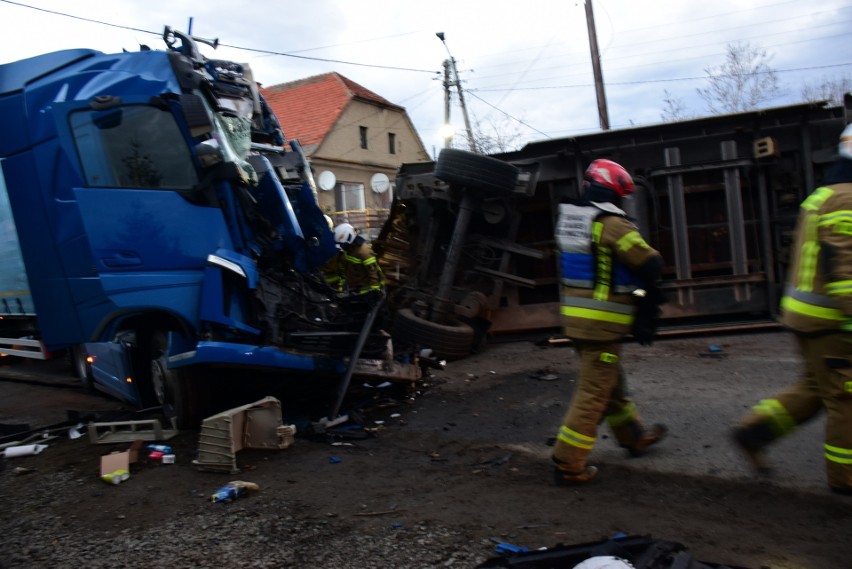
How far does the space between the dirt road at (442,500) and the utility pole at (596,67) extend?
12.1 meters

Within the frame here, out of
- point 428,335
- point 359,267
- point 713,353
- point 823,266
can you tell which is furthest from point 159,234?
point 713,353

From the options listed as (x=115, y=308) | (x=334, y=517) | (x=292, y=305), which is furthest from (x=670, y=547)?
(x=115, y=308)

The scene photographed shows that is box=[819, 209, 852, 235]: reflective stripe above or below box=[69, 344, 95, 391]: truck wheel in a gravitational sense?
above

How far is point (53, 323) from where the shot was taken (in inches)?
235

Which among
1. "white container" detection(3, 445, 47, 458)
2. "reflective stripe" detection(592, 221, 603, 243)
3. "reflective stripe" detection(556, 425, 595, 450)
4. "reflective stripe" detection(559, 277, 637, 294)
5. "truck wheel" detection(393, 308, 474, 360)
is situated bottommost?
"white container" detection(3, 445, 47, 458)

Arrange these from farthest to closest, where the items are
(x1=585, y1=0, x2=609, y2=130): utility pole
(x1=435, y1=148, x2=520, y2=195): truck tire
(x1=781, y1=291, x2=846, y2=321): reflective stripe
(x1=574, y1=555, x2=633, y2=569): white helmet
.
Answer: (x1=585, y1=0, x2=609, y2=130): utility pole, (x1=435, y1=148, x2=520, y2=195): truck tire, (x1=781, y1=291, x2=846, y2=321): reflective stripe, (x1=574, y1=555, x2=633, y2=569): white helmet

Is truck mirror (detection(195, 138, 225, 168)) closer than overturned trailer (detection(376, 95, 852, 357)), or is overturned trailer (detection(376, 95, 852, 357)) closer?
truck mirror (detection(195, 138, 225, 168))

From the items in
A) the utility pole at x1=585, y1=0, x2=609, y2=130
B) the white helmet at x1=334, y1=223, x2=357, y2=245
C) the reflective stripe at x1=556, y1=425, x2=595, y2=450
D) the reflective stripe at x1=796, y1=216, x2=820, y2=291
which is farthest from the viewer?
the utility pole at x1=585, y1=0, x2=609, y2=130

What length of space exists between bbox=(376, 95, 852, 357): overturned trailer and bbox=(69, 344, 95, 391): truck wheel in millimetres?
3300

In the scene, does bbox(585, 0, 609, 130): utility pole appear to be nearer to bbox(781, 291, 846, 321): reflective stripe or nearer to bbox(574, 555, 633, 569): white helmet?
bbox(781, 291, 846, 321): reflective stripe

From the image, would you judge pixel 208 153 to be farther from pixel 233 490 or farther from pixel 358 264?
pixel 358 264

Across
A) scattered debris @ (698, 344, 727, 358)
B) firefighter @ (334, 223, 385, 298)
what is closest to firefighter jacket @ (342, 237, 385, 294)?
firefighter @ (334, 223, 385, 298)

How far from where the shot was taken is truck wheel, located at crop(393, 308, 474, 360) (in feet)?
22.9

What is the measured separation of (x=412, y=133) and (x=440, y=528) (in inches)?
1353
